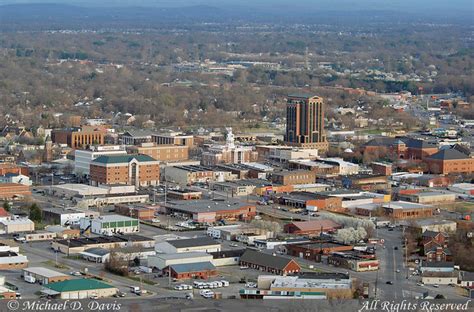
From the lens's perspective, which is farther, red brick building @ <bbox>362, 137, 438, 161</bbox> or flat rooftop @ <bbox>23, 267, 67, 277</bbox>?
red brick building @ <bbox>362, 137, 438, 161</bbox>

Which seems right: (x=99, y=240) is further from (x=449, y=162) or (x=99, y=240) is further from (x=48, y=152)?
(x=449, y=162)

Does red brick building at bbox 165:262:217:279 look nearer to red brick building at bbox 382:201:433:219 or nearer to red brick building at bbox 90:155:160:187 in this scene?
red brick building at bbox 382:201:433:219

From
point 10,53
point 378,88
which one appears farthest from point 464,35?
point 378,88

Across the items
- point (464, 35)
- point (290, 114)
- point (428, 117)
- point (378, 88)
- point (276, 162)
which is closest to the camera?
point (276, 162)

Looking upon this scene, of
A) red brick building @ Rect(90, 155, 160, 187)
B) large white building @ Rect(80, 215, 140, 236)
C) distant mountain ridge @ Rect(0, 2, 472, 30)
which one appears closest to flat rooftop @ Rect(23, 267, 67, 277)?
large white building @ Rect(80, 215, 140, 236)

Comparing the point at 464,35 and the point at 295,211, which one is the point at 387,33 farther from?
the point at 295,211

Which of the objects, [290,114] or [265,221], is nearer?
[265,221]
